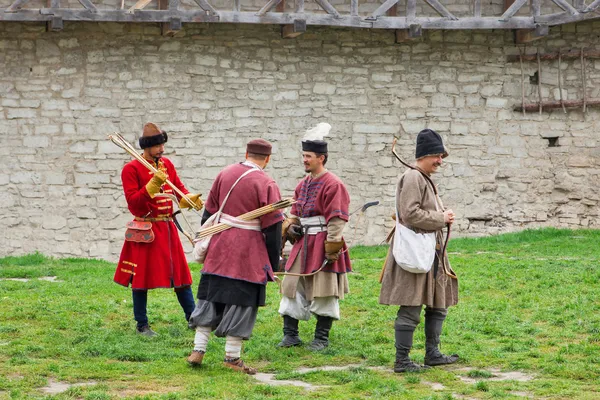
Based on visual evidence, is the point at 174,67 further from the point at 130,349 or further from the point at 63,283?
the point at 130,349

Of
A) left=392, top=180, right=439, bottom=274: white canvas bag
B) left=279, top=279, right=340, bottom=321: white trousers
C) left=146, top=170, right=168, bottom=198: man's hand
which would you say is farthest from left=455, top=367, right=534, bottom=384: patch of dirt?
left=146, top=170, right=168, bottom=198: man's hand

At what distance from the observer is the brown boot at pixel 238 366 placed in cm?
627

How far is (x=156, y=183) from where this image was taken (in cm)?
712

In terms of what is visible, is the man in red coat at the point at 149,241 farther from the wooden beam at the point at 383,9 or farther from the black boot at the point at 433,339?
the wooden beam at the point at 383,9

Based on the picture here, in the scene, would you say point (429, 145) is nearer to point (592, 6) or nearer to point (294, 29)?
point (294, 29)

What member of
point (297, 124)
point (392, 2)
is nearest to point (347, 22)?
point (392, 2)

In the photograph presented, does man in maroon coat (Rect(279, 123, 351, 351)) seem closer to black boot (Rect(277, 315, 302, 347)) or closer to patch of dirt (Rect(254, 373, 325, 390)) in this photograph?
black boot (Rect(277, 315, 302, 347))

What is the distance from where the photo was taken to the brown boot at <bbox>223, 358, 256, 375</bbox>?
627cm

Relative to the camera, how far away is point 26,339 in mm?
7246

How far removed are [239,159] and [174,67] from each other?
5.04 ft

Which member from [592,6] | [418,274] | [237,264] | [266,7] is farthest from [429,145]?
[592,6]

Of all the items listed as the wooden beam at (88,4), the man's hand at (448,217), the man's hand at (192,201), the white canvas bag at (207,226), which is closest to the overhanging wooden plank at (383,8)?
the wooden beam at (88,4)

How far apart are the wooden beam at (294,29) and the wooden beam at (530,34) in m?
3.22

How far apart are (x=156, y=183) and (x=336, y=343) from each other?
70.7 inches
